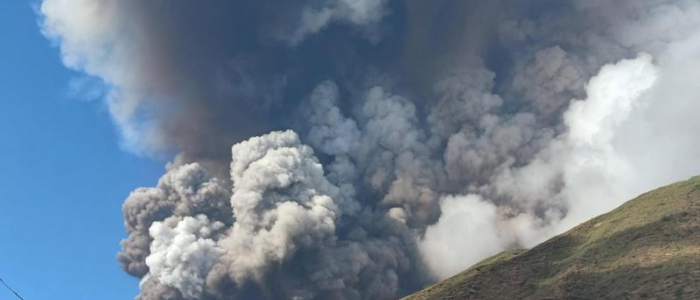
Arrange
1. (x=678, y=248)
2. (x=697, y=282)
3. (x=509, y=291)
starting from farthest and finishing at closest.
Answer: (x=509, y=291) < (x=678, y=248) < (x=697, y=282)

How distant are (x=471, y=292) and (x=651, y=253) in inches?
705

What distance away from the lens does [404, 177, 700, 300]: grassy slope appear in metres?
58.0

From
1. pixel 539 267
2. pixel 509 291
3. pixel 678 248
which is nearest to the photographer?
pixel 678 248

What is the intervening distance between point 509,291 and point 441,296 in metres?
7.35

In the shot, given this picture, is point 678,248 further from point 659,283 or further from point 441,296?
point 441,296

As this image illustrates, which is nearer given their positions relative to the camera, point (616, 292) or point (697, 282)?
point (697, 282)

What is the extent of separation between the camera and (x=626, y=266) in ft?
209

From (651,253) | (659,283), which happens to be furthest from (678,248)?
(659,283)

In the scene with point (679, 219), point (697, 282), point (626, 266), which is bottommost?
point (697, 282)

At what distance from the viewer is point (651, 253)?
6481 centimetres

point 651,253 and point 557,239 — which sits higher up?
point 557,239

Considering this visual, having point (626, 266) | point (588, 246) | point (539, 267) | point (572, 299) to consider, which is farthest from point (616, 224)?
point (572, 299)

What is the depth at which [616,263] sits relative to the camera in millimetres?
66250

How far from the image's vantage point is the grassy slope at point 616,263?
58.0 metres
